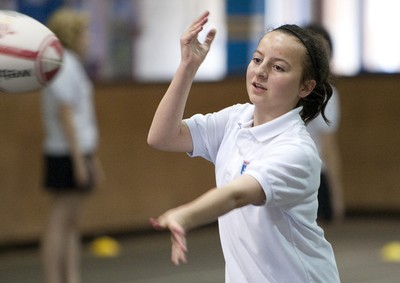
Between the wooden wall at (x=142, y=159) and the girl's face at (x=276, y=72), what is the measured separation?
20.9 feet

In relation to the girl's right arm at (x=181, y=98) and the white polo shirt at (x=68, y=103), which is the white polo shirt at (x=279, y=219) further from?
the white polo shirt at (x=68, y=103)

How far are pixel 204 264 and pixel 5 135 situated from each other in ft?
7.14

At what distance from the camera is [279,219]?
13.4 feet

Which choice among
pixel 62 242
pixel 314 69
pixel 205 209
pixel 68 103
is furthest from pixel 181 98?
pixel 62 242

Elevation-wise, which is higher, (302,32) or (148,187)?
(302,32)

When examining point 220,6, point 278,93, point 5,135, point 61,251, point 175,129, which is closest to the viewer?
point 278,93

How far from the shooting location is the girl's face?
13.4 feet

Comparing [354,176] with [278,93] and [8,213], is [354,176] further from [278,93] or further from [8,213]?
[278,93]

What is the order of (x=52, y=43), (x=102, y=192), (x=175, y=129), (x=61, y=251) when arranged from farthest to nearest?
(x=102, y=192), (x=61, y=251), (x=52, y=43), (x=175, y=129)

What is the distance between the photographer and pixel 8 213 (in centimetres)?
1048

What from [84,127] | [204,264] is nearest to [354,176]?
[204,264]

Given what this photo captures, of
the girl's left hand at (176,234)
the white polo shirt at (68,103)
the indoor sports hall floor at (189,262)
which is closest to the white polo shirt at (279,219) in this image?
the girl's left hand at (176,234)

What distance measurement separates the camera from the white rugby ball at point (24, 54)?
514 centimetres

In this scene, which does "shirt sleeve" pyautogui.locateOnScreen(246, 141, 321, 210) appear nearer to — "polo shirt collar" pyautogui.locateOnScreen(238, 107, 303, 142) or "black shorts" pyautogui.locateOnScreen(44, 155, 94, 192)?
"polo shirt collar" pyautogui.locateOnScreen(238, 107, 303, 142)
